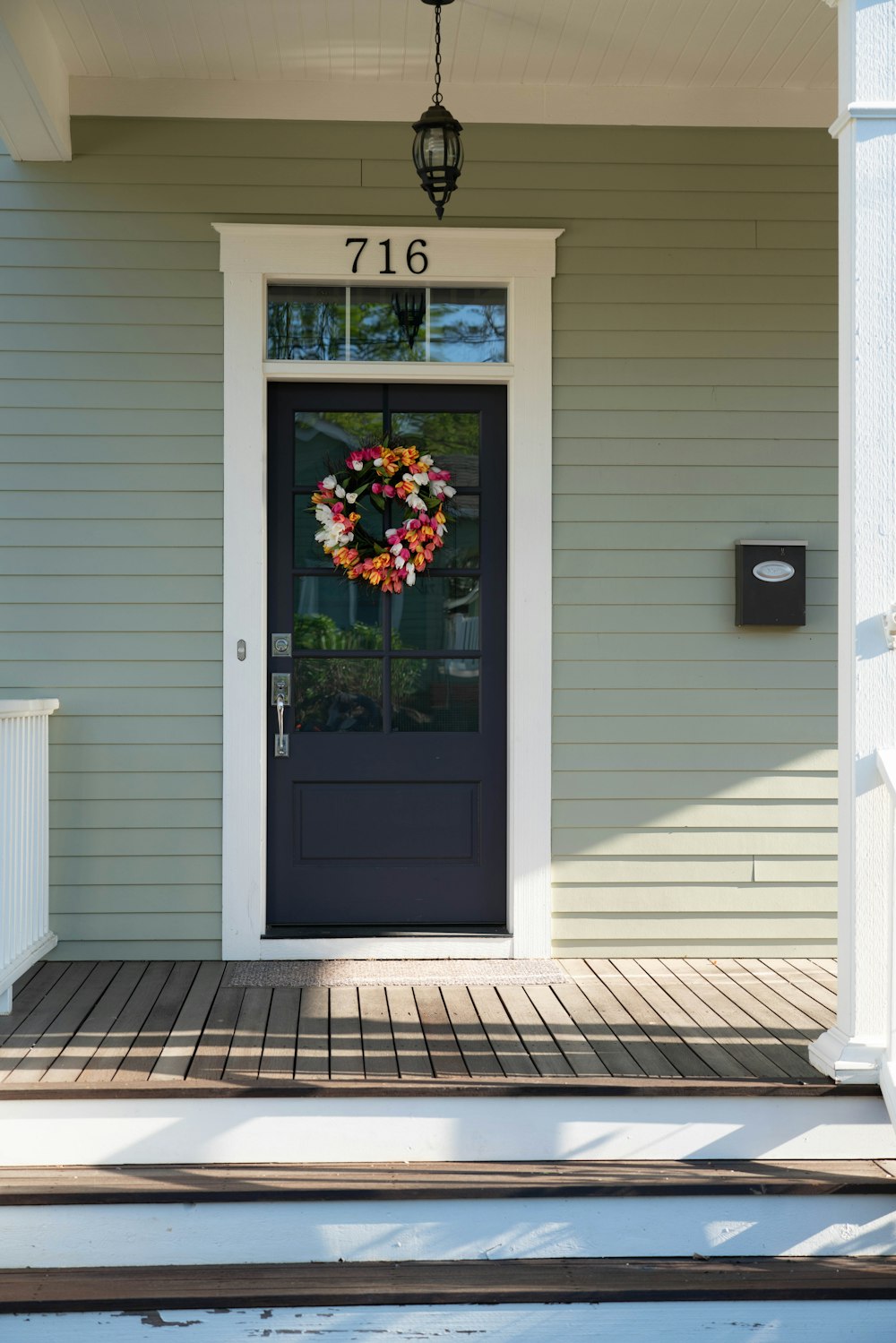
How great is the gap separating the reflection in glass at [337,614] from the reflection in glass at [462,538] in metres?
0.29

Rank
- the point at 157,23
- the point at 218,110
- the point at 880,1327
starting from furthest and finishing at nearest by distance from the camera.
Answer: the point at 218,110
the point at 157,23
the point at 880,1327

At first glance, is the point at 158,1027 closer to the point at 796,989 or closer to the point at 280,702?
the point at 280,702

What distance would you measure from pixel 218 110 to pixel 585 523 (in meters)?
1.91

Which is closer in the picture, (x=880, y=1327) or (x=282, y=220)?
(x=880, y=1327)

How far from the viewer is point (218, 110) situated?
13.4 feet

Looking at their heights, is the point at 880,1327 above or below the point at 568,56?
below

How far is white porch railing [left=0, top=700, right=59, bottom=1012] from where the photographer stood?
3.41 meters

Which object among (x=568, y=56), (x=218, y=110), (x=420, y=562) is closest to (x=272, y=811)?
(x=420, y=562)

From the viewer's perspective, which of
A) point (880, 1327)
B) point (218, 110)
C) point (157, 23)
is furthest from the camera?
point (218, 110)

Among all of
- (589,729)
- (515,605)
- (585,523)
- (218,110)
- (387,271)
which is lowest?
(589,729)

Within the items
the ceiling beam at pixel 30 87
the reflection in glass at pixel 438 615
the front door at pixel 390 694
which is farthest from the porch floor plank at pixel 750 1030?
the ceiling beam at pixel 30 87

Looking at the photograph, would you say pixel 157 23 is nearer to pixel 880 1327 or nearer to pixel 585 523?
pixel 585 523

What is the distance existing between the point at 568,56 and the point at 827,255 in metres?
1.15

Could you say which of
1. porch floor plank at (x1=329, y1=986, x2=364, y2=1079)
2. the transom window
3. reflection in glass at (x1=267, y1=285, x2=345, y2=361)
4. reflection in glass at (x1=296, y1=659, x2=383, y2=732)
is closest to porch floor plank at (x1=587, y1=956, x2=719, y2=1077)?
porch floor plank at (x1=329, y1=986, x2=364, y2=1079)
